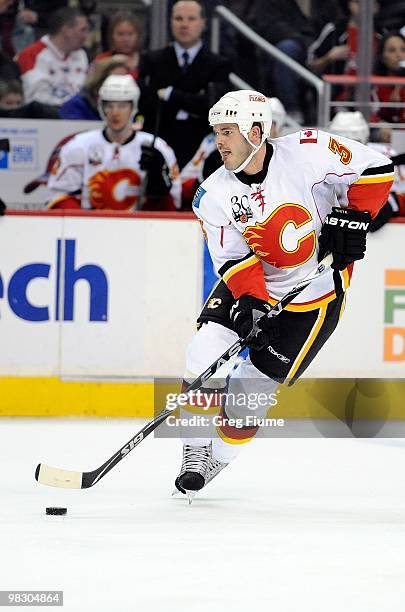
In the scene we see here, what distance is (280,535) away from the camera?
3.47 m

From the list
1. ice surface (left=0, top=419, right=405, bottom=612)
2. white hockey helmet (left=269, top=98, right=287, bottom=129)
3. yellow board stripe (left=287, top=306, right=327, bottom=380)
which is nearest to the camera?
ice surface (left=0, top=419, right=405, bottom=612)

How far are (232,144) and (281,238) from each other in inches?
12.4

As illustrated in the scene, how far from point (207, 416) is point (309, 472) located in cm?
71

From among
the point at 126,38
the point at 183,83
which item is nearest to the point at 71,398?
the point at 183,83

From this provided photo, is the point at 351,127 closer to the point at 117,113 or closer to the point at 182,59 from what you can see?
the point at 182,59

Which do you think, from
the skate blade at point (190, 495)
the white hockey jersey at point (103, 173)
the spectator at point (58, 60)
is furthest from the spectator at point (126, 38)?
the skate blade at point (190, 495)

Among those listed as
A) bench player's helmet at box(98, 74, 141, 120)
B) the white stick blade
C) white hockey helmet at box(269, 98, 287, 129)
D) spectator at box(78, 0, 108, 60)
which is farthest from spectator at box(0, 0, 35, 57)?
the white stick blade

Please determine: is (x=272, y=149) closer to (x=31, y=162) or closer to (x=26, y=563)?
→ (x=26, y=563)

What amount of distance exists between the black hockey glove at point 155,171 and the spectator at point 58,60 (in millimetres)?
662

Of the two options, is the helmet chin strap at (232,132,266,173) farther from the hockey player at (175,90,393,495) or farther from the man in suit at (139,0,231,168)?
the man in suit at (139,0,231,168)

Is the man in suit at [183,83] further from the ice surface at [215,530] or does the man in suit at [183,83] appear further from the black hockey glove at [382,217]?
the ice surface at [215,530]

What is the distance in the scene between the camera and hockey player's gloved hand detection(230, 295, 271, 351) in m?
3.93

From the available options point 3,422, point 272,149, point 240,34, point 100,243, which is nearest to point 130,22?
point 240,34

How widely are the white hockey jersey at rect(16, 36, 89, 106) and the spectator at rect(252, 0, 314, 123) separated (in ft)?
3.21
